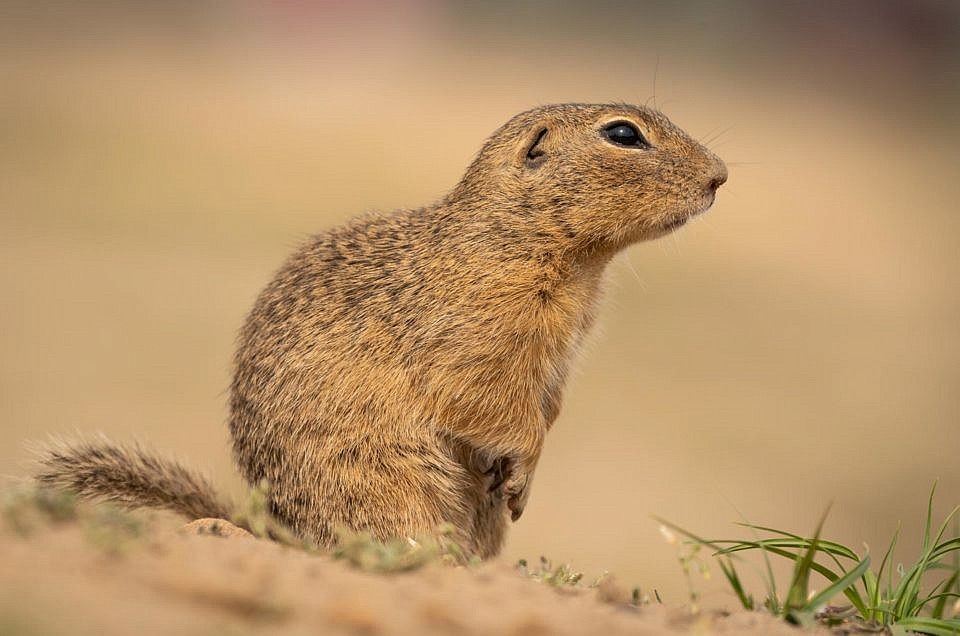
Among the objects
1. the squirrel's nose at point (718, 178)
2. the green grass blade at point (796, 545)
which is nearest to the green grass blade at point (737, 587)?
the green grass blade at point (796, 545)

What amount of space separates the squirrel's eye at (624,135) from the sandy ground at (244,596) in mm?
2760

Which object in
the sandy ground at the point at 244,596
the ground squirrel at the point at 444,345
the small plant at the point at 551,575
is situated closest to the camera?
the sandy ground at the point at 244,596

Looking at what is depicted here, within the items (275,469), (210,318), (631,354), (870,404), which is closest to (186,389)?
(210,318)

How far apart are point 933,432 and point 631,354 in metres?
4.19

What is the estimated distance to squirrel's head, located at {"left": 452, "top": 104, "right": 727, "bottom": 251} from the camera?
5680 millimetres

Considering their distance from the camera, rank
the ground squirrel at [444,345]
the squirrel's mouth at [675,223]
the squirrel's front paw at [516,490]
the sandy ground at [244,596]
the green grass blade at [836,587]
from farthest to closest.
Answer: the squirrel's mouth at [675,223] < the squirrel's front paw at [516,490] < the ground squirrel at [444,345] < the green grass blade at [836,587] < the sandy ground at [244,596]

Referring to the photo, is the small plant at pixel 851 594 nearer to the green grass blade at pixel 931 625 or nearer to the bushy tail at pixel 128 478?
the green grass blade at pixel 931 625

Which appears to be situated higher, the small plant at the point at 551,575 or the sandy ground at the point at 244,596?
the small plant at the point at 551,575

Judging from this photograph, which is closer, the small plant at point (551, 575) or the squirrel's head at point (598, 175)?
the small plant at point (551, 575)

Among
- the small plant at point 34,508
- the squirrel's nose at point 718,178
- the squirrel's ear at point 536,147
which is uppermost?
the squirrel's ear at point 536,147

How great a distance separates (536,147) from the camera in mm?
5938

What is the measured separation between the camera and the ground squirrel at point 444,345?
17.6ft

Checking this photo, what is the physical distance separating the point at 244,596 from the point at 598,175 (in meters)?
3.30

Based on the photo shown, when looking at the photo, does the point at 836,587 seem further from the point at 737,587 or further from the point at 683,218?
the point at 683,218
